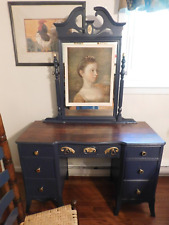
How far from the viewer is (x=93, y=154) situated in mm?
1386

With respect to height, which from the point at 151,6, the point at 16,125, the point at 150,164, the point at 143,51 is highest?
the point at 151,6

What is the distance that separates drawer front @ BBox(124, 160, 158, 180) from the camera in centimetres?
139

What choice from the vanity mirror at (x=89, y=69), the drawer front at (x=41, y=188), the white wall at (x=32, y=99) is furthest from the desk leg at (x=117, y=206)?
the white wall at (x=32, y=99)

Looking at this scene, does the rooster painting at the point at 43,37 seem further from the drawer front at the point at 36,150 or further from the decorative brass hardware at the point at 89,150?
the decorative brass hardware at the point at 89,150

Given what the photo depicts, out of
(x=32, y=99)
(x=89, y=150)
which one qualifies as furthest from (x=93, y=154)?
(x=32, y=99)

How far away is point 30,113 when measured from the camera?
6.25 ft

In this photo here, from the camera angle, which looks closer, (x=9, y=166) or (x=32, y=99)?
(x=9, y=166)

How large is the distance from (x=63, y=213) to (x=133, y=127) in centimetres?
105

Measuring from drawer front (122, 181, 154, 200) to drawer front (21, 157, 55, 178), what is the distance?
742 millimetres

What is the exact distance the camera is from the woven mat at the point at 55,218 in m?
1.04

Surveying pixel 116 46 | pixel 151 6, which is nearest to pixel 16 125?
pixel 116 46

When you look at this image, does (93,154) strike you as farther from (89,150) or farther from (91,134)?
(91,134)

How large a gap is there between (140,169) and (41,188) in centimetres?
100

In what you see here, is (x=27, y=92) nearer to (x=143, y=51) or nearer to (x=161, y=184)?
(x=143, y=51)
